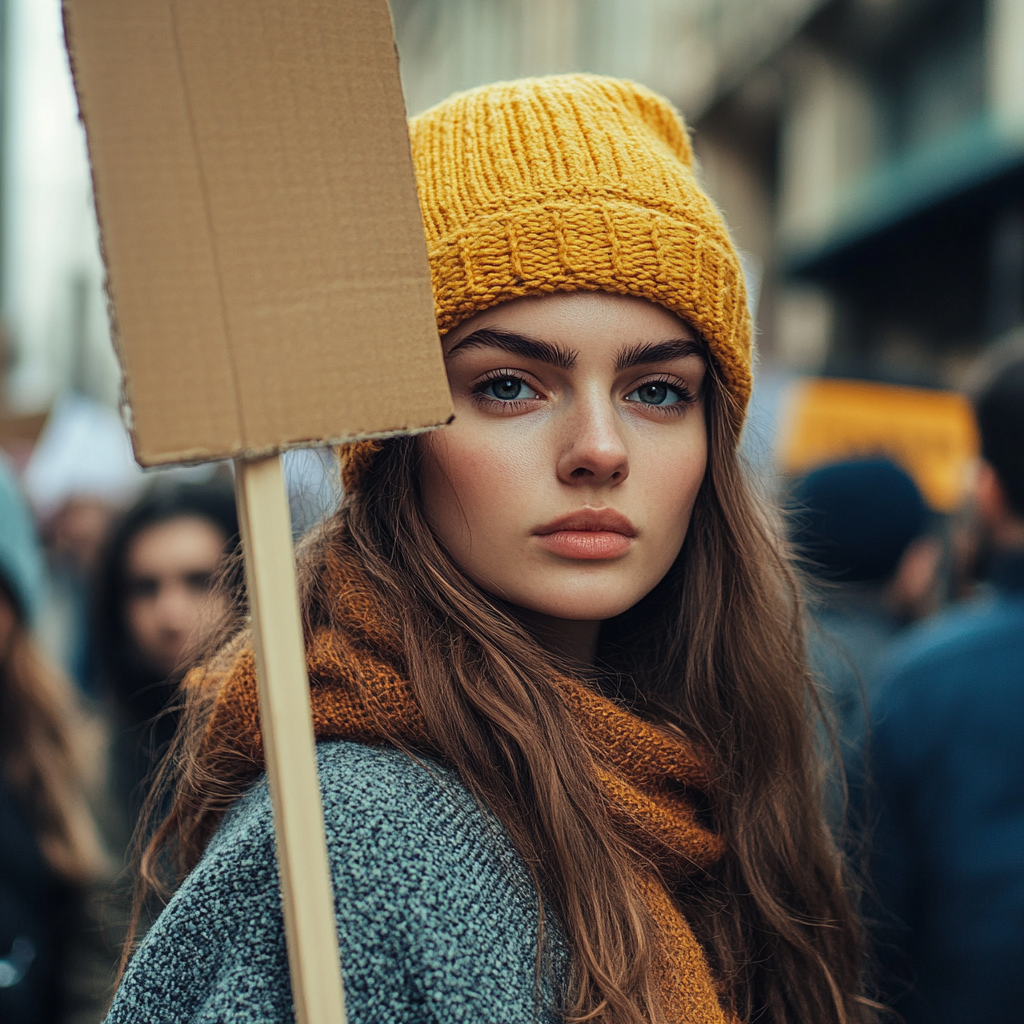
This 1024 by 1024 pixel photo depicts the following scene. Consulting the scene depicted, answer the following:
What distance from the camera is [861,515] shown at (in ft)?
11.0

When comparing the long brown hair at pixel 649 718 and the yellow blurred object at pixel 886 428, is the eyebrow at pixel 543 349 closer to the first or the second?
the long brown hair at pixel 649 718

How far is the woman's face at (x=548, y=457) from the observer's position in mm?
1426

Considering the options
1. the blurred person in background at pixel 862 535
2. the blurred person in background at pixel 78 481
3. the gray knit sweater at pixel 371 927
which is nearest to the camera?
the gray knit sweater at pixel 371 927

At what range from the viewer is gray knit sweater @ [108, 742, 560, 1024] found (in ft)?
3.68

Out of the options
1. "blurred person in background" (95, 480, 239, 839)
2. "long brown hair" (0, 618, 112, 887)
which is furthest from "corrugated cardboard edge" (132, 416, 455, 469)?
"blurred person in background" (95, 480, 239, 839)

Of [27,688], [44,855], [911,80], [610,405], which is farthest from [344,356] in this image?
[911,80]

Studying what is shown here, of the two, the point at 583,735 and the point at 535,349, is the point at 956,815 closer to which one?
the point at 583,735

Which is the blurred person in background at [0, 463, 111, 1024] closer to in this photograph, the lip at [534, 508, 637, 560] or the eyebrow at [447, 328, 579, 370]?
the lip at [534, 508, 637, 560]

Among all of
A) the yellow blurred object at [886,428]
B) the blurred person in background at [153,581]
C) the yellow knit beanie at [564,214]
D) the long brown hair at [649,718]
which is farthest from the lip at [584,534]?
the yellow blurred object at [886,428]

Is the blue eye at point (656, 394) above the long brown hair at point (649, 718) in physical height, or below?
above

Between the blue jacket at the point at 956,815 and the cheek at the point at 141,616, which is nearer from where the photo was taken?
the blue jacket at the point at 956,815

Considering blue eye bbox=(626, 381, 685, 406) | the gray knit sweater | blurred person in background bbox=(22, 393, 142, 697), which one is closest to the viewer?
the gray knit sweater

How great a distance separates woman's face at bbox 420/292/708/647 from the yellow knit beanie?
1.6 inches

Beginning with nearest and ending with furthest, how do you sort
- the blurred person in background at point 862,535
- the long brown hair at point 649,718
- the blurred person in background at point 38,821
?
the long brown hair at point 649,718 < the blurred person in background at point 38,821 < the blurred person in background at point 862,535
